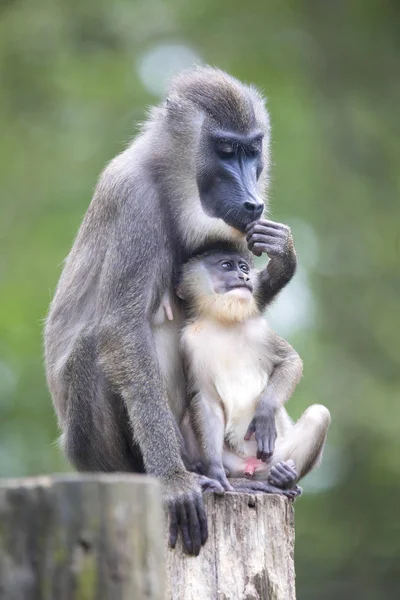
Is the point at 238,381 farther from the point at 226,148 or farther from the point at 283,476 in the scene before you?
the point at 226,148

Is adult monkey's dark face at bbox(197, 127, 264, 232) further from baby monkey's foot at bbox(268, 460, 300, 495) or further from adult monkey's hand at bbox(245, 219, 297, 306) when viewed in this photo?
baby monkey's foot at bbox(268, 460, 300, 495)

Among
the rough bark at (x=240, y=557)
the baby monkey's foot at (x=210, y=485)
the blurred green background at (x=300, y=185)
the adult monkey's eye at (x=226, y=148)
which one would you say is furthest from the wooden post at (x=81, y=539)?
the blurred green background at (x=300, y=185)

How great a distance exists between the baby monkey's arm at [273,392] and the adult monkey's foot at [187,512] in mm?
602

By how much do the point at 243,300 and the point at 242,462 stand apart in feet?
3.12

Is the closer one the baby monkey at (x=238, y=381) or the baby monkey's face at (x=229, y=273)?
the baby monkey at (x=238, y=381)

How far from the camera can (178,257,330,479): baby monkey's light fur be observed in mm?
6879

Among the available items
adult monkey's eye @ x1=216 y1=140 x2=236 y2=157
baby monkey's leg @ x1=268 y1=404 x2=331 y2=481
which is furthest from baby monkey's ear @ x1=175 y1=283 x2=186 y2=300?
baby monkey's leg @ x1=268 y1=404 x2=331 y2=481

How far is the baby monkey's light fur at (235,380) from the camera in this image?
6.88m

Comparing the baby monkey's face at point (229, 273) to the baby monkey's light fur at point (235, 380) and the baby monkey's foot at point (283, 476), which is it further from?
the baby monkey's foot at point (283, 476)

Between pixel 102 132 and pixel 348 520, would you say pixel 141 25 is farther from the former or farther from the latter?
pixel 348 520

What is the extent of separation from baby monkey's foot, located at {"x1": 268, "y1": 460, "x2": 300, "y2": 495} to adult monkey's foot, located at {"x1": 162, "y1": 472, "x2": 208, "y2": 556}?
479mm

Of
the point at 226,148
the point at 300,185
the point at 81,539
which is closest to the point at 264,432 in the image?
the point at 226,148

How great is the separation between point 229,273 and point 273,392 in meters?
0.75

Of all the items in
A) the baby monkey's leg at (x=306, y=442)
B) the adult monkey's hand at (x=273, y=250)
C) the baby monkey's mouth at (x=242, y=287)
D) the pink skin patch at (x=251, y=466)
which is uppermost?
the adult monkey's hand at (x=273, y=250)
